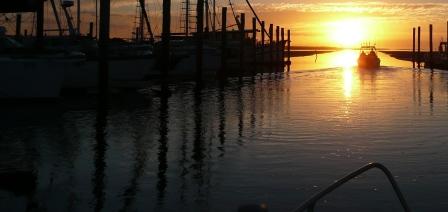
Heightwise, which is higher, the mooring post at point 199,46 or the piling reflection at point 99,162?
the mooring post at point 199,46

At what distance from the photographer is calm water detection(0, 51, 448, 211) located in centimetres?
964

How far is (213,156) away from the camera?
44.7 feet

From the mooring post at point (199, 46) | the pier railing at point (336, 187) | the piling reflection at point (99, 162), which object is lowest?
the piling reflection at point (99, 162)

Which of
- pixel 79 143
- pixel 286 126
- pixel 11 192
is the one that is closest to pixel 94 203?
pixel 11 192

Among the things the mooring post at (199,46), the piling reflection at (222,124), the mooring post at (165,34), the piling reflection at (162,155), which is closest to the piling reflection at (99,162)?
the piling reflection at (162,155)

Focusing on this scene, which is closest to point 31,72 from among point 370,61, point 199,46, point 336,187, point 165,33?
point 165,33

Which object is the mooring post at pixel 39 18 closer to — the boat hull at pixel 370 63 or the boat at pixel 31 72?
the boat at pixel 31 72

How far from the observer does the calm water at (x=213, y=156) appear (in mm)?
9641

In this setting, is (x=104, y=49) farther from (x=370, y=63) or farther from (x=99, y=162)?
(x=370, y=63)

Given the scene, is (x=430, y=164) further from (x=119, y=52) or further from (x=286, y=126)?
(x=119, y=52)

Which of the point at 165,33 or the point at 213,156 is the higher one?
the point at 165,33

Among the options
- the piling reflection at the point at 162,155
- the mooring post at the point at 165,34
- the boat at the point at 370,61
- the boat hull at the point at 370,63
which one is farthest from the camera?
the boat at the point at 370,61

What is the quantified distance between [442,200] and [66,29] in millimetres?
40973

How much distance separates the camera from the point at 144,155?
13688 mm
